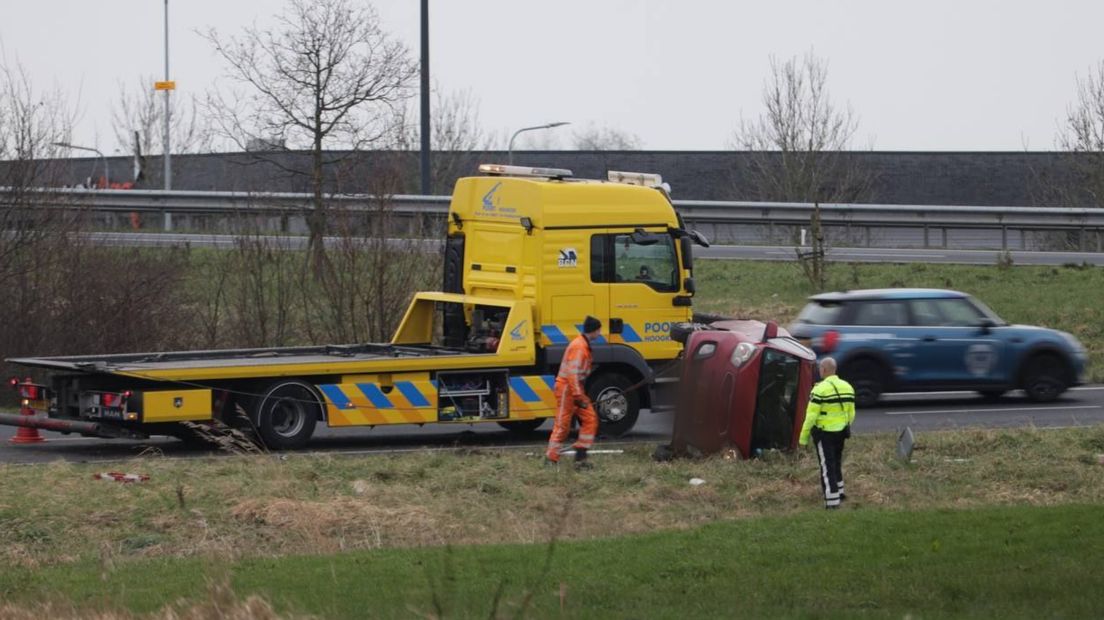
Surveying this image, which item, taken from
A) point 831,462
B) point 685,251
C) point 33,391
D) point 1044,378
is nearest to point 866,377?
point 1044,378

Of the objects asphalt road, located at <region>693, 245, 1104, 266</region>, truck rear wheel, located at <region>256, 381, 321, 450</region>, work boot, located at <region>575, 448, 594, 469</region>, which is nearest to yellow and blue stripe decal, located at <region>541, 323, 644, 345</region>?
work boot, located at <region>575, 448, 594, 469</region>

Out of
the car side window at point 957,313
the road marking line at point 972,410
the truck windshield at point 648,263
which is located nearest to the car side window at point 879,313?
the car side window at point 957,313

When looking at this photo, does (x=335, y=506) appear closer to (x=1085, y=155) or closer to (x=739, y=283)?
(x=739, y=283)

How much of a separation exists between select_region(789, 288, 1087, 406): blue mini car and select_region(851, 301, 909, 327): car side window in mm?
14

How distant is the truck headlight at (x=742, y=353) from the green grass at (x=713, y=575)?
3975 mm

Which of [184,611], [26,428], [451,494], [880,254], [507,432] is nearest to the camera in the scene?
[184,611]

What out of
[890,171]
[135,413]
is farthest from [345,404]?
[890,171]

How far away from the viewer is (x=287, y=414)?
17391mm

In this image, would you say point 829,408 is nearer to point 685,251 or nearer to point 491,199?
point 685,251

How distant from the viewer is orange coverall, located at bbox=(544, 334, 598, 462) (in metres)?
15.8

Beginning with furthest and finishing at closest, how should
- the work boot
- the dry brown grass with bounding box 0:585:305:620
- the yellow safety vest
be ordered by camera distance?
1. the work boot
2. the yellow safety vest
3. the dry brown grass with bounding box 0:585:305:620

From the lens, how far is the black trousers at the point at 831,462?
13527 millimetres

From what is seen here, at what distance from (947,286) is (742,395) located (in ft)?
52.4

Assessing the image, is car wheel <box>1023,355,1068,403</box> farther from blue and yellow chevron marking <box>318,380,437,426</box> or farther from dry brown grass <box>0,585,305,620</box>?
dry brown grass <box>0,585,305,620</box>
